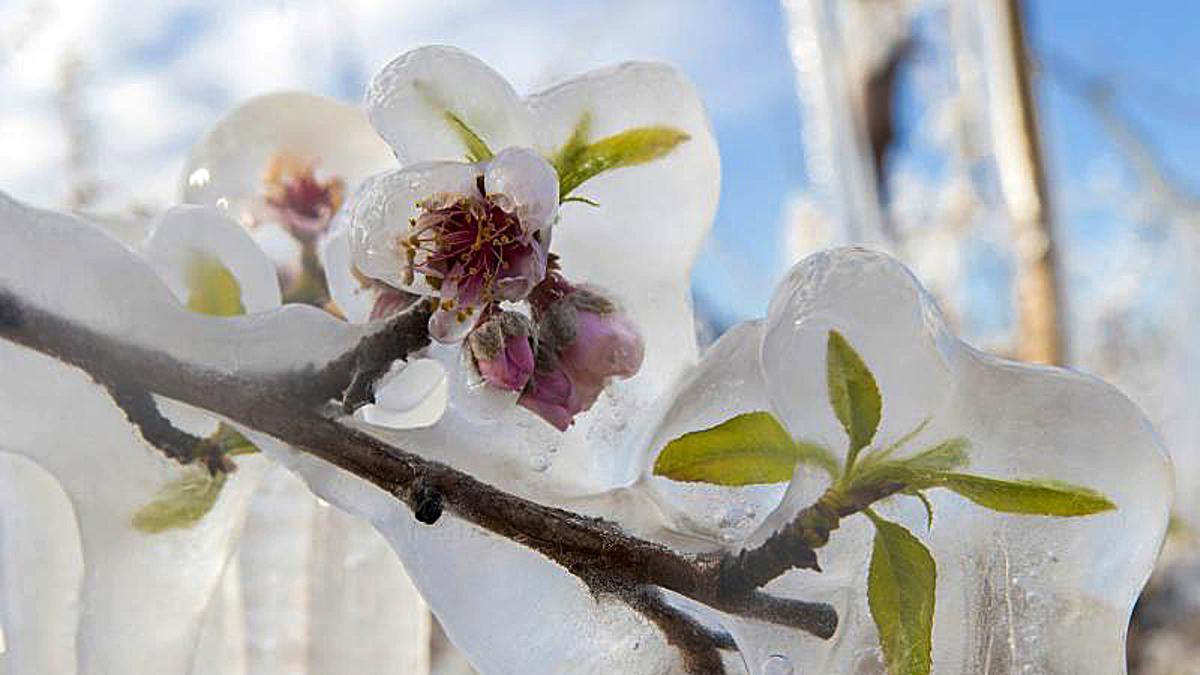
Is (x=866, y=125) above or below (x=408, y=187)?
below

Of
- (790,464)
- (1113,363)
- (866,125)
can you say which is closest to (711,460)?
(790,464)

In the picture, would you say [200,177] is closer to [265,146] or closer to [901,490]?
[265,146]

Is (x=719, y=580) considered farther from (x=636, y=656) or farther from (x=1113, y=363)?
(x=1113, y=363)

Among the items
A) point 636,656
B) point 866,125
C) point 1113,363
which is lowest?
point 1113,363

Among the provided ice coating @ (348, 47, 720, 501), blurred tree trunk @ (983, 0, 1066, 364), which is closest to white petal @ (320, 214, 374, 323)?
ice coating @ (348, 47, 720, 501)

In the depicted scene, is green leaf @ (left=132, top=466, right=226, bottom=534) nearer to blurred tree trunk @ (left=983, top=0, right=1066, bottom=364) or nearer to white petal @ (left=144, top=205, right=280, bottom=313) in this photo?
white petal @ (left=144, top=205, right=280, bottom=313)

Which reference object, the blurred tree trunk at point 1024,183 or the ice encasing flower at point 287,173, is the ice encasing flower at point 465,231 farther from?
the blurred tree trunk at point 1024,183

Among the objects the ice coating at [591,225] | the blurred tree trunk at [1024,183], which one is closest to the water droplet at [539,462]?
the ice coating at [591,225]
